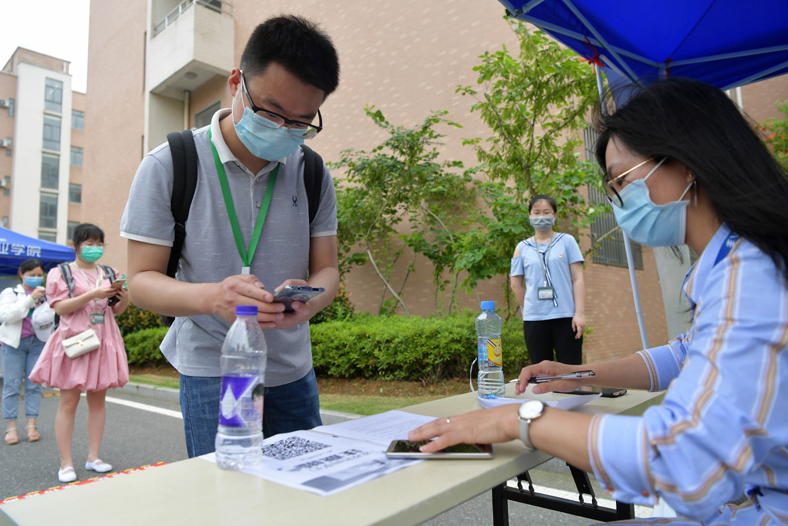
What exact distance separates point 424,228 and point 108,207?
47.2 ft

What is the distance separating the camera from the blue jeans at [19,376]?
542 cm

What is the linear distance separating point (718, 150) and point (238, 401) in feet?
4.14

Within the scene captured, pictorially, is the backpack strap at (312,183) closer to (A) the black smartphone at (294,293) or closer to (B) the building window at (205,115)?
(A) the black smartphone at (294,293)

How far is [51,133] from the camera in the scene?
36.8m

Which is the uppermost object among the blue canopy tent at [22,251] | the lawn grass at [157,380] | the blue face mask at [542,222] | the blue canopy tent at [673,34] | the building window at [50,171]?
the building window at [50,171]

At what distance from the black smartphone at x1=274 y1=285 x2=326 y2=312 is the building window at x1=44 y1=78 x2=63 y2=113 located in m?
44.8

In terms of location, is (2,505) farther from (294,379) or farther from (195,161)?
(195,161)

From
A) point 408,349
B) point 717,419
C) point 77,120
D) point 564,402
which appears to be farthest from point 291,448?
point 77,120

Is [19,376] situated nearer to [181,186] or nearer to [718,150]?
[181,186]

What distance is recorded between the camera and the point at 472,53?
9023mm

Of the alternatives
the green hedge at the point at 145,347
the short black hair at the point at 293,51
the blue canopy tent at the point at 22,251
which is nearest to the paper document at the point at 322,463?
the short black hair at the point at 293,51

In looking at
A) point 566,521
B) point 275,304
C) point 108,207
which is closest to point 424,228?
point 566,521

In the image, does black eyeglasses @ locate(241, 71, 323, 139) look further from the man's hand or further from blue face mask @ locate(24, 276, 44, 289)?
blue face mask @ locate(24, 276, 44, 289)

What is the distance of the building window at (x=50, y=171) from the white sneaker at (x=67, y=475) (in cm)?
3929
